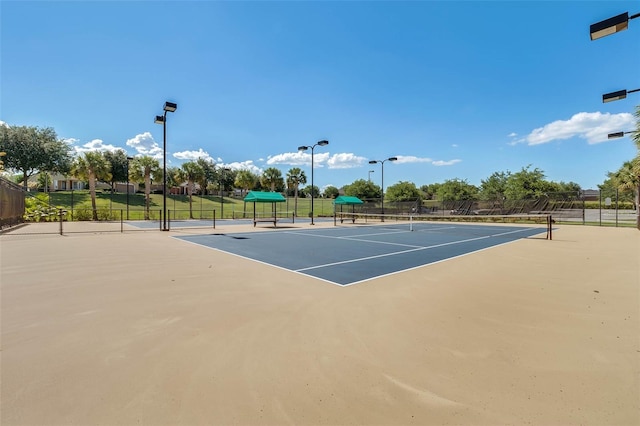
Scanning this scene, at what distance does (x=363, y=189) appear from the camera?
5450cm

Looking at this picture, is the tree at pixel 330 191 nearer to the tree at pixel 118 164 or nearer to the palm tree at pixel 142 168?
the tree at pixel 118 164

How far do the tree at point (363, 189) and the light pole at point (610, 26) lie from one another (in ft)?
159

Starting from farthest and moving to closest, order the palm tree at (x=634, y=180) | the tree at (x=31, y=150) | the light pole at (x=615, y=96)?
the tree at (x=31, y=150) → the palm tree at (x=634, y=180) → the light pole at (x=615, y=96)

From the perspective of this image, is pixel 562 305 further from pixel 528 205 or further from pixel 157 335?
pixel 528 205

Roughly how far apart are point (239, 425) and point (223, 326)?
1918mm

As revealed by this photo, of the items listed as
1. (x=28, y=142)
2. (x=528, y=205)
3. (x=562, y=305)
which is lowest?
(x=562, y=305)

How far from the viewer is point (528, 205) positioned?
28984 mm

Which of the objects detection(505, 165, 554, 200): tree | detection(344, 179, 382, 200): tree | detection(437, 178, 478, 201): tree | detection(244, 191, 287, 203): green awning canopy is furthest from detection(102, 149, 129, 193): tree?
detection(505, 165, 554, 200): tree

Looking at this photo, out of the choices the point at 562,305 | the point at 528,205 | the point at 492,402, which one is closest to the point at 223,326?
the point at 492,402

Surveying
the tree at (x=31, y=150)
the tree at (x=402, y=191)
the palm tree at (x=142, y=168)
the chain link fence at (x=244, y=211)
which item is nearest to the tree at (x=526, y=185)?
the chain link fence at (x=244, y=211)

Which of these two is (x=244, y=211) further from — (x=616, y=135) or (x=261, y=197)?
(x=616, y=135)

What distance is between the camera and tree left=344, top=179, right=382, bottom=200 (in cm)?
5450

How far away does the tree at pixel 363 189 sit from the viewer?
5450cm

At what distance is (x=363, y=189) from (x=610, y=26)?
4912cm
